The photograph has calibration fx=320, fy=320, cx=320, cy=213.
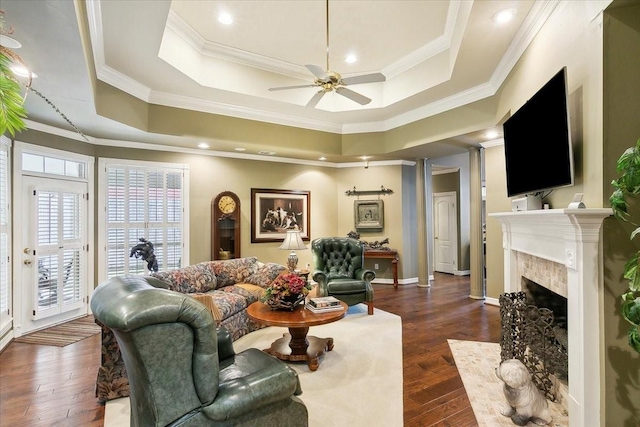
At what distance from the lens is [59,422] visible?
240 cm

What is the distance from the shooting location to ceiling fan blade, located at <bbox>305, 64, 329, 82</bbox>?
3.15 m

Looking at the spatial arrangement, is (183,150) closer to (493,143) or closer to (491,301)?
(493,143)

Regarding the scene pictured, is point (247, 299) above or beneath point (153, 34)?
beneath

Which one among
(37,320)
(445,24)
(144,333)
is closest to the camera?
(144,333)

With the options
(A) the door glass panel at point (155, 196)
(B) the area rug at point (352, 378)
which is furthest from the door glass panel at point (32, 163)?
(B) the area rug at point (352, 378)

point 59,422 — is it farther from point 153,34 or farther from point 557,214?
point 557,214

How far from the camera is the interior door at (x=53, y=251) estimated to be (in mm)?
4312

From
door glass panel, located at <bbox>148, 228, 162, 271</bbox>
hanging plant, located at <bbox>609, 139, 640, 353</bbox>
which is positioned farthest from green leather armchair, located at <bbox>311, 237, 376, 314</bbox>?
hanging plant, located at <bbox>609, 139, 640, 353</bbox>

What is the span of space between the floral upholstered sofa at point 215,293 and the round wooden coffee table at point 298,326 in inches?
18.7

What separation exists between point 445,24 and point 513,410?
166 inches

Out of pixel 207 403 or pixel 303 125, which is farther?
pixel 303 125

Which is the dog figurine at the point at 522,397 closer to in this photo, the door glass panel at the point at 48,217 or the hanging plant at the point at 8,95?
the hanging plant at the point at 8,95

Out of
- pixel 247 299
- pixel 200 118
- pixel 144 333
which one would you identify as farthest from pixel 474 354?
pixel 200 118

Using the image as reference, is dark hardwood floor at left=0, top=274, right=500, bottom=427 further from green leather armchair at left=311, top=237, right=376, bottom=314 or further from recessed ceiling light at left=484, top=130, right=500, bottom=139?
recessed ceiling light at left=484, top=130, right=500, bottom=139
